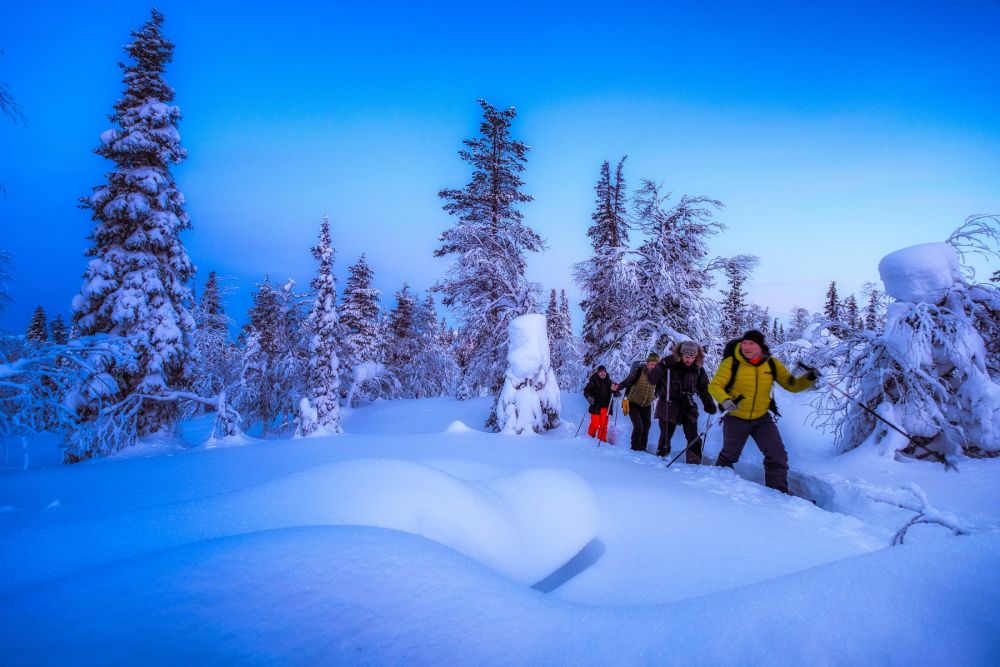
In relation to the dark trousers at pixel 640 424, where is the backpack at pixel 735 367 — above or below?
above

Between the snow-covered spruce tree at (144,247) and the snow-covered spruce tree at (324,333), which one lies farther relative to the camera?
the snow-covered spruce tree at (324,333)

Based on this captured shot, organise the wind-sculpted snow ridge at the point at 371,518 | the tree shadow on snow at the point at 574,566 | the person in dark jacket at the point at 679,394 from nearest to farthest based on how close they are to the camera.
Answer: the wind-sculpted snow ridge at the point at 371,518, the tree shadow on snow at the point at 574,566, the person in dark jacket at the point at 679,394

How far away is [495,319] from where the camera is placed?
1332 cm

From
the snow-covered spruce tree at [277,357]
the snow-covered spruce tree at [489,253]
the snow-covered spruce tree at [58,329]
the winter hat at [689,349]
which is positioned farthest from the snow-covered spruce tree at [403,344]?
the snow-covered spruce tree at [58,329]

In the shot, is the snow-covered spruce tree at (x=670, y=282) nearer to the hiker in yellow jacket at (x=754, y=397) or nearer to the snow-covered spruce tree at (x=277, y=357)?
the hiker in yellow jacket at (x=754, y=397)

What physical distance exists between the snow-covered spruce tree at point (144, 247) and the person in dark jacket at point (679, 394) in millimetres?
12840

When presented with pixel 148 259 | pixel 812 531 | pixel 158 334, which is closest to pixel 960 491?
pixel 812 531

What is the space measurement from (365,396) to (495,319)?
15.7 metres

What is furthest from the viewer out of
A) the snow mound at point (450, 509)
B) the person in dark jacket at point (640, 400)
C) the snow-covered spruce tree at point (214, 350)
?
the snow-covered spruce tree at point (214, 350)

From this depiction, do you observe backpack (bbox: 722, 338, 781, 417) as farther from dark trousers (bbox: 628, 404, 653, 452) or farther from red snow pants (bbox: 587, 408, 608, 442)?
red snow pants (bbox: 587, 408, 608, 442)

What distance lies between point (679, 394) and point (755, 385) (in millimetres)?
2553

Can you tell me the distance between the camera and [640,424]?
8.58 metres

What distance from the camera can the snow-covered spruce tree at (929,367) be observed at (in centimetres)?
561

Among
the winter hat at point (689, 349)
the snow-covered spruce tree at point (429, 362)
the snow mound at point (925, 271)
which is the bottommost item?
the snow-covered spruce tree at point (429, 362)
